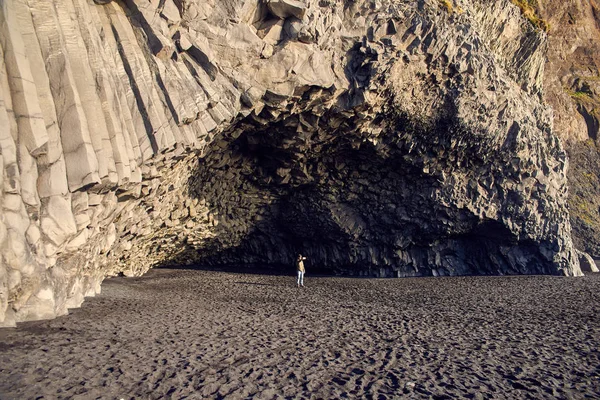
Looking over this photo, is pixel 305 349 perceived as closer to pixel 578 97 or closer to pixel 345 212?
pixel 345 212

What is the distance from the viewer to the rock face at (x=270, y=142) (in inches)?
404

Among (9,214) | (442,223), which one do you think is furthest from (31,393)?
(442,223)

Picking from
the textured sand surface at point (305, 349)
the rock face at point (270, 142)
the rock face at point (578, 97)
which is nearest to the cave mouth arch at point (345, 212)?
the rock face at point (270, 142)

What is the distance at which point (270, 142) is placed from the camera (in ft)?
76.0

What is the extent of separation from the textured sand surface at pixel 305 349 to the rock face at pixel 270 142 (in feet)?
6.11

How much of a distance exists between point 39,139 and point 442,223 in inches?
897

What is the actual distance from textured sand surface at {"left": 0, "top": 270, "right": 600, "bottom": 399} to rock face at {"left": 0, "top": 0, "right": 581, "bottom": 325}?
186 centimetres

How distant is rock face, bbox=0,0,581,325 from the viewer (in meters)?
10.3

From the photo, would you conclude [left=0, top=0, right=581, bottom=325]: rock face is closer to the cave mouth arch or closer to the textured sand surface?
the cave mouth arch

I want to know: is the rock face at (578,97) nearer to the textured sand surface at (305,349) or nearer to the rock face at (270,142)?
the rock face at (270,142)

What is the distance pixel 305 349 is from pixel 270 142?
14840mm

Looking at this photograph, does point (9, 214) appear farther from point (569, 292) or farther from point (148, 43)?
point (569, 292)

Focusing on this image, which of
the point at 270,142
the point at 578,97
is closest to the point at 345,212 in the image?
the point at 270,142

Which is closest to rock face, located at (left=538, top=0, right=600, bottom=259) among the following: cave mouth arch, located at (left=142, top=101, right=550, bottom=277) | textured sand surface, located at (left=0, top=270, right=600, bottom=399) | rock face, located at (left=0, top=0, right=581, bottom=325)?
rock face, located at (left=0, top=0, right=581, bottom=325)
